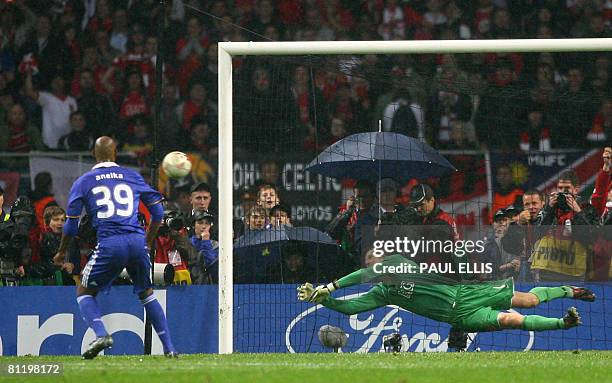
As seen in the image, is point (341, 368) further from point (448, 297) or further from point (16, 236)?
point (16, 236)

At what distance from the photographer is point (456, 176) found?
13.0 m

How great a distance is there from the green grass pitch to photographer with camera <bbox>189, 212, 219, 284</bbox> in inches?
74.3

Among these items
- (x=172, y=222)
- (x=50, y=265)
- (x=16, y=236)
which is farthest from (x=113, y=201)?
(x=50, y=265)

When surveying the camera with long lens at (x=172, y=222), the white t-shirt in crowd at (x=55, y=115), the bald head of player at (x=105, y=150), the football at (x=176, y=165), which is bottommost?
the camera with long lens at (x=172, y=222)

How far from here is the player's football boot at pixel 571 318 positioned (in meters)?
11.8

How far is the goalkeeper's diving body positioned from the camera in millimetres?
11969

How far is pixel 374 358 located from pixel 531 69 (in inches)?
301

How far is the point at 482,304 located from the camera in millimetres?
12016

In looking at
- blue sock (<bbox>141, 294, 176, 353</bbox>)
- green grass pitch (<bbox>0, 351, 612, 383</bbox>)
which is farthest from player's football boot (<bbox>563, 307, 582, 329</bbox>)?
blue sock (<bbox>141, 294, 176, 353</bbox>)

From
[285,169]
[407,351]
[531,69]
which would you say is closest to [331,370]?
[407,351]

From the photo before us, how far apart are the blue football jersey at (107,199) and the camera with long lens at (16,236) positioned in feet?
7.44

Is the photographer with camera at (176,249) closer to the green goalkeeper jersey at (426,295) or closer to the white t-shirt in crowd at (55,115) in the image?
the green goalkeeper jersey at (426,295)

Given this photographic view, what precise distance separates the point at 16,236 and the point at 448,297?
14.5 ft

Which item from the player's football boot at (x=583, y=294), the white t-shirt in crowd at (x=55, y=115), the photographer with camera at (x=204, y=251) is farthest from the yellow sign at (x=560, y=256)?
the white t-shirt in crowd at (x=55, y=115)
